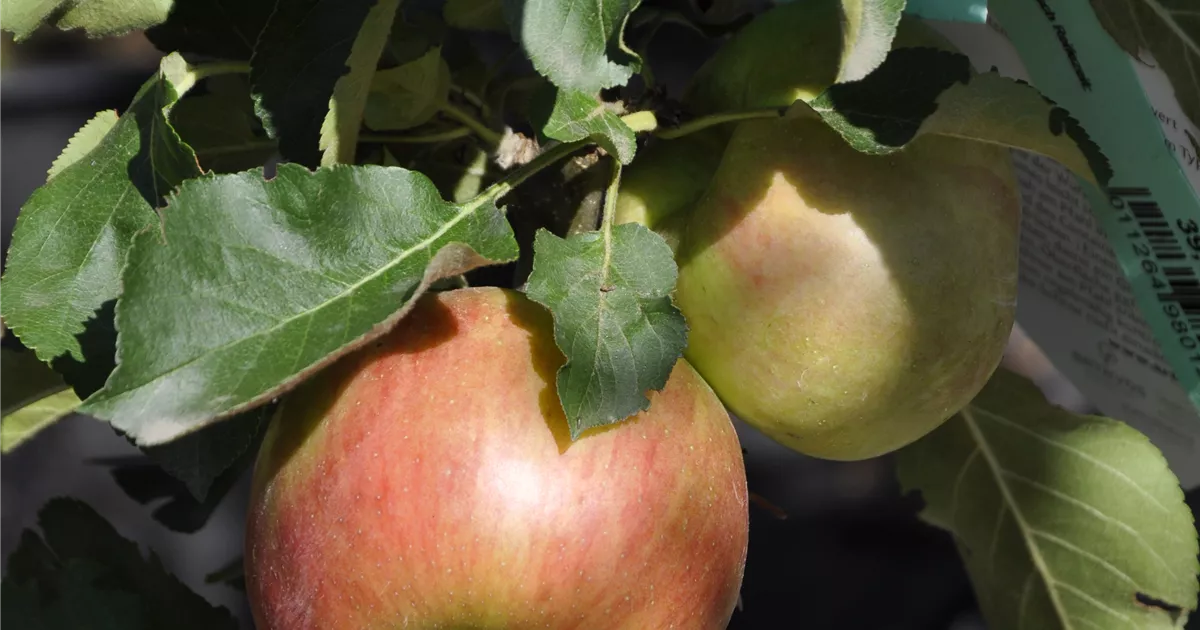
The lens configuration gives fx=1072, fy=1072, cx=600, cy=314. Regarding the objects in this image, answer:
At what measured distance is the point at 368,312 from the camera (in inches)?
16.7

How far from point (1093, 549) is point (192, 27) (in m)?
0.64

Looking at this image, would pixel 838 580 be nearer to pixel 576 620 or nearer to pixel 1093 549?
pixel 1093 549

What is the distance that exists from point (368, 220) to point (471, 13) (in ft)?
0.59

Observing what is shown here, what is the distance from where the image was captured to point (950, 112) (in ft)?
1.52

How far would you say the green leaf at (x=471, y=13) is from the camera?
59cm

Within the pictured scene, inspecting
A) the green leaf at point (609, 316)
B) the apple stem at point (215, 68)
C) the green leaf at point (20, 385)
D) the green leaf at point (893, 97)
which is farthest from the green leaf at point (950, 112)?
the green leaf at point (20, 385)

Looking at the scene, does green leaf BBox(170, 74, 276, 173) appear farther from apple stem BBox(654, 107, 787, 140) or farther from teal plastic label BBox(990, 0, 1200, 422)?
teal plastic label BBox(990, 0, 1200, 422)

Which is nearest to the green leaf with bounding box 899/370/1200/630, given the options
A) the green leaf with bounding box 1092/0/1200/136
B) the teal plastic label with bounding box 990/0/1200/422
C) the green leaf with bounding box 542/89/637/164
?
the teal plastic label with bounding box 990/0/1200/422

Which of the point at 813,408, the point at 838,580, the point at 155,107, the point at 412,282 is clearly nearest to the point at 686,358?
the point at 813,408

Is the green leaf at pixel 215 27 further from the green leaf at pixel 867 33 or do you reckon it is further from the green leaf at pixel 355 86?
the green leaf at pixel 867 33

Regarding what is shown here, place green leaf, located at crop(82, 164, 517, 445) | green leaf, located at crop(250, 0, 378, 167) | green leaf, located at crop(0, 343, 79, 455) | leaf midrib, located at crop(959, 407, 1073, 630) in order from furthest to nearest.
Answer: leaf midrib, located at crop(959, 407, 1073, 630), green leaf, located at crop(0, 343, 79, 455), green leaf, located at crop(250, 0, 378, 167), green leaf, located at crop(82, 164, 517, 445)

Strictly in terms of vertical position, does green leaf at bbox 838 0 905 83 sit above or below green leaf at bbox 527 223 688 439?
above

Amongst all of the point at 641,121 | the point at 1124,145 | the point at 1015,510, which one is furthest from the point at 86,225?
the point at 1015,510

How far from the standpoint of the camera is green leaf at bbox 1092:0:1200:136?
50 centimetres
